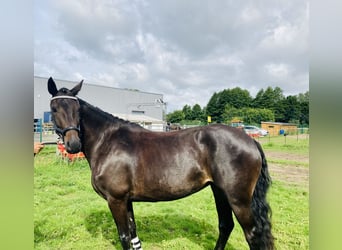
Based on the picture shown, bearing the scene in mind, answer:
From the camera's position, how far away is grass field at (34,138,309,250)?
3379mm

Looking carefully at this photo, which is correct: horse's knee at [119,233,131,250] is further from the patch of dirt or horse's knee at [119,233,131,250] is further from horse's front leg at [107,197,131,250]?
the patch of dirt

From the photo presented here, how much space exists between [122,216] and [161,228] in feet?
5.26

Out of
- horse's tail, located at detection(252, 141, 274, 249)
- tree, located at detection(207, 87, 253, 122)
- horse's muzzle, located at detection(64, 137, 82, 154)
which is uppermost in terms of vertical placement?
tree, located at detection(207, 87, 253, 122)

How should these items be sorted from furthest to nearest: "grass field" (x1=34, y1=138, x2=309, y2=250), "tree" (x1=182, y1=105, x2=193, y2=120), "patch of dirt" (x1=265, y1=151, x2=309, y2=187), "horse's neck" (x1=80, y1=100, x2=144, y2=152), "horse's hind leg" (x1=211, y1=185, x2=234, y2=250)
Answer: "tree" (x1=182, y1=105, x2=193, y2=120) → "patch of dirt" (x1=265, y1=151, x2=309, y2=187) → "grass field" (x1=34, y1=138, x2=309, y2=250) → "horse's hind leg" (x1=211, y1=185, x2=234, y2=250) → "horse's neck" (x1=80, y1=100, x2=144, y2=152)

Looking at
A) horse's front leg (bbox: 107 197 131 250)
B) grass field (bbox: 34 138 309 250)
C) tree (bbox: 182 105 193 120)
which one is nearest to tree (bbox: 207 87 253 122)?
tree (bbox: 182 105 193 120)

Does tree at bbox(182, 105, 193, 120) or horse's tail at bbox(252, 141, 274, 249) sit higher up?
tree at bbox(182, 105, 193, 120)

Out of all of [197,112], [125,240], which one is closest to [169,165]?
[125,240]

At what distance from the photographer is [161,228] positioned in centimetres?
391

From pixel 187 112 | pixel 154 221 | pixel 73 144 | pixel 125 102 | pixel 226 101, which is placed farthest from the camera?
pixel 187 112

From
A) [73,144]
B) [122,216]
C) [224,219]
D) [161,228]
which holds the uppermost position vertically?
[73,144]

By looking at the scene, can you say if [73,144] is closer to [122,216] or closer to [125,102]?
[122,216]

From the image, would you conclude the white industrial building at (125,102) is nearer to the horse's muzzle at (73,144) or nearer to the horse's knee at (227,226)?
the horse's knee at (227,226)

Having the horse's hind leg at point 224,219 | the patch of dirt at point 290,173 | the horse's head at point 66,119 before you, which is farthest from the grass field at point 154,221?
the horse's head at point 66,119
